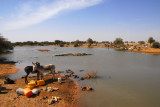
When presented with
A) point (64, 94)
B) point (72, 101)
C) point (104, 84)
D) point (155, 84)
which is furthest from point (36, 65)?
point (155, 84)

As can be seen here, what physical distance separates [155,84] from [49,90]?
1166cm

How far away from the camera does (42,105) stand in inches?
287

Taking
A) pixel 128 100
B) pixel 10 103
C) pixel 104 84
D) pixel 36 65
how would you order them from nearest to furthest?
A: pixel 10 103 → pixel 128 100 → pixel 36 65 → pixel 104 84

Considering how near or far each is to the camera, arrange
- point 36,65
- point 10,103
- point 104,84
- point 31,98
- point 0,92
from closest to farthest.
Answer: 1. point 10,103
2. point 31,98
3. point 0,92
4. point 36,65
5. point 104,84

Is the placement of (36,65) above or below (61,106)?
above

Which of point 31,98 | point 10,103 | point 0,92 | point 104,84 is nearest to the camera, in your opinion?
point 10,103

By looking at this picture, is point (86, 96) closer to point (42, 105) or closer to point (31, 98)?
point (42, 105)

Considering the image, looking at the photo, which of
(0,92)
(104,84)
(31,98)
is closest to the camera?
(31,98)

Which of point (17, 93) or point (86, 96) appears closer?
point (17, 93)

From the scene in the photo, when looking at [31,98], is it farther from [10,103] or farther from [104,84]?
[104,84]

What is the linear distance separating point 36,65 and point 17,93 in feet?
10.2

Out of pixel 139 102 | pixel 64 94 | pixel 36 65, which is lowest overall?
pixel 139 102

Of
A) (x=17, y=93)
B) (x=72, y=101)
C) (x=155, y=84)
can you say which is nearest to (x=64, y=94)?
(x=72, y=101)

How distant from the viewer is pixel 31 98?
800 cm
